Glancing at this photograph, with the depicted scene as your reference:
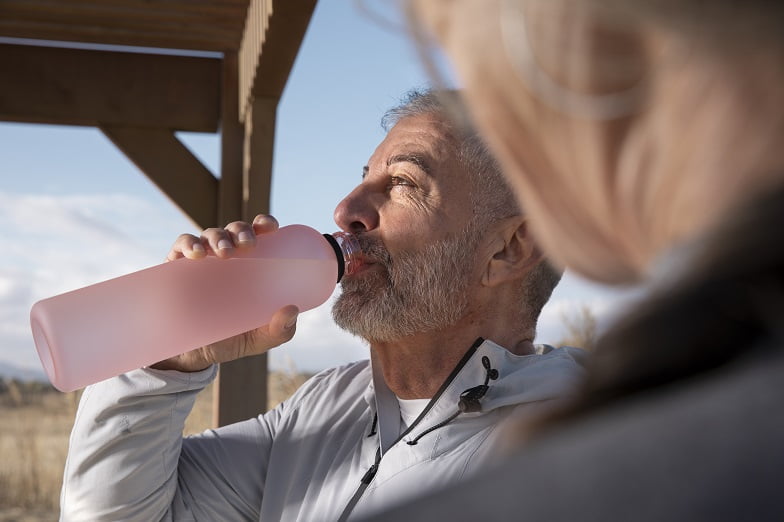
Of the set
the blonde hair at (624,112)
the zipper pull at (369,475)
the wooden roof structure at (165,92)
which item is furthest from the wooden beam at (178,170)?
the blonde hair at (624,112)

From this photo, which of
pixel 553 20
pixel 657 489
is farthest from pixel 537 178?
pixel 657 489

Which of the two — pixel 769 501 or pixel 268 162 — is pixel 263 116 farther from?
pixel 769 501

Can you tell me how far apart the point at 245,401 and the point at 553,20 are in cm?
266

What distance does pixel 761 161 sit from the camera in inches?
12.1

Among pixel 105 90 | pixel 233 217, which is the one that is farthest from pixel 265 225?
pixel 105 90

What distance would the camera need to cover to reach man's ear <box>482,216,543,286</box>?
1570mm

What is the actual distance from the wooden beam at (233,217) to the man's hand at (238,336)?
137cm

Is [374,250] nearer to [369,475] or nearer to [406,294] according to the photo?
[406,294]

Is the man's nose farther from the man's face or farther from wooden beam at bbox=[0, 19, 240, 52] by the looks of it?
wooden beam at bbox=[0, 19, 240, 52]

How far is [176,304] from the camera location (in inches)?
49.6

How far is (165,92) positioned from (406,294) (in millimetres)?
2137

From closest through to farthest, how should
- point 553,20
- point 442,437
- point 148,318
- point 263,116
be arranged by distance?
1. point 553,20
2. point 148,318
3. point 442,437
4. point 263,116

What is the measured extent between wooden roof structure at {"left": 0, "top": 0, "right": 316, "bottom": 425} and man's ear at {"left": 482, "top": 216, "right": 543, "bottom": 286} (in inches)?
54.1

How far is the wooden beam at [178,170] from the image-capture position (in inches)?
124
